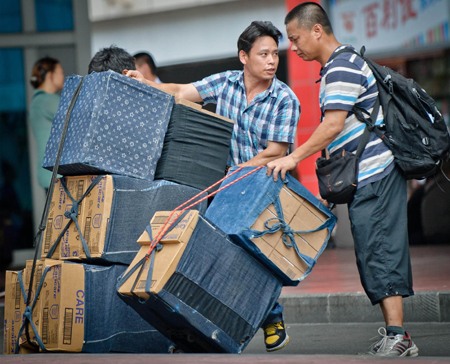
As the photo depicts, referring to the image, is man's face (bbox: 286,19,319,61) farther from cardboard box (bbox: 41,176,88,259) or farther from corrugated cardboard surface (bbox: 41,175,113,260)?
cardboard box (bbox: 41,176,88,259)

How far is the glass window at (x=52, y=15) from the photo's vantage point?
10992mm

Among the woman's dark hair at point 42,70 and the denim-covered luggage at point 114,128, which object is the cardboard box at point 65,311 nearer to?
the denim-covered luggage at point 114,128

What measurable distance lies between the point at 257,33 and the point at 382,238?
5.25 feet

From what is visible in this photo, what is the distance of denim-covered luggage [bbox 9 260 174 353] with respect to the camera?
404 centimetres

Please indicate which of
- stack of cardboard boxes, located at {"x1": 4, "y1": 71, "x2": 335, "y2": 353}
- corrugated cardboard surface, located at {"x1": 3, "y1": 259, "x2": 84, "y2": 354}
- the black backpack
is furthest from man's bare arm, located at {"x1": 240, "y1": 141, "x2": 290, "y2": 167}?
corrugated cardboard surface, located at {"x1": 3, "y1": 259, "x2": 84, "y2": 354}

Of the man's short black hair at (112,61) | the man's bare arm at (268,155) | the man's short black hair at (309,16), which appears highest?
the man's short black hair at (309,16)

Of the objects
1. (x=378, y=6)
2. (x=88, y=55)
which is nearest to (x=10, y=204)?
(x=88, y=55)

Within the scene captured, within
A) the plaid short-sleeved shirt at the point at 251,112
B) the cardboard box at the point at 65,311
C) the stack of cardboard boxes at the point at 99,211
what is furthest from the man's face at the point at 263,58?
the cardboard box at the point at 65,311

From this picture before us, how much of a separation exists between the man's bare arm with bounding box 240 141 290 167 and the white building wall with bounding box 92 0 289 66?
264 inches

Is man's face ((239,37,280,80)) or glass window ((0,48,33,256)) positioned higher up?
man's face ((239,37,280,80))

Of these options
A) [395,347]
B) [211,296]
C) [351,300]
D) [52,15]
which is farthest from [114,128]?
[52,15]

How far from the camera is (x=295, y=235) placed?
3826mm

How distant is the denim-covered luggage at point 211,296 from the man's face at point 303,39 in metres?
1.25

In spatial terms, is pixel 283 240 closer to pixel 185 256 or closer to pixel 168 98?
pixel 185 256
